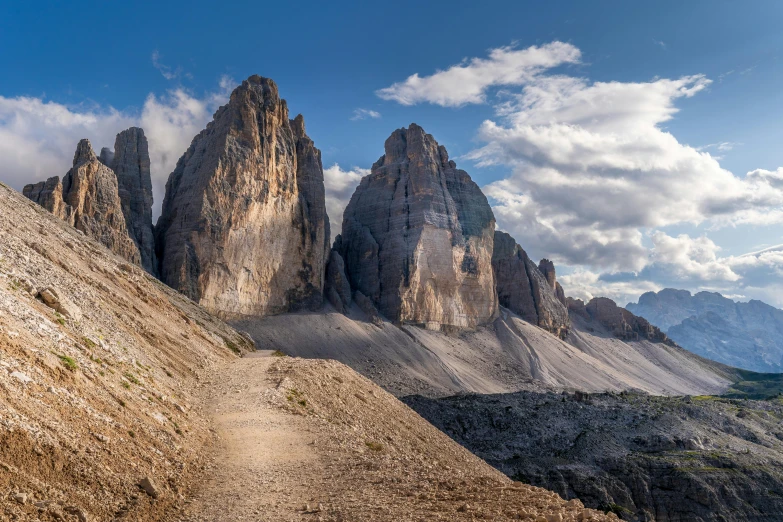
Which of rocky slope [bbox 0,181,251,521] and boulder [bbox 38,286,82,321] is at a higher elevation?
boulder [bbox 38,286,82,321]

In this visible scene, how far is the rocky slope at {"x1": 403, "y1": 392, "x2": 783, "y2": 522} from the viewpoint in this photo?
5844 centimetres

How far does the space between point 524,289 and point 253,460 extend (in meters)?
155

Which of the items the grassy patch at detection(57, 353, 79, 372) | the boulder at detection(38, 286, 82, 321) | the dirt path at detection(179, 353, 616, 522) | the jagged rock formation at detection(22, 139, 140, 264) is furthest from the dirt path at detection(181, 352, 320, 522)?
the jagged rock formation at detection(22, 139, 140, 264)

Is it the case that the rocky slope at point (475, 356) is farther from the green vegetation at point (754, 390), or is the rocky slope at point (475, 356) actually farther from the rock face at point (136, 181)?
the rock face at point (136, 181)

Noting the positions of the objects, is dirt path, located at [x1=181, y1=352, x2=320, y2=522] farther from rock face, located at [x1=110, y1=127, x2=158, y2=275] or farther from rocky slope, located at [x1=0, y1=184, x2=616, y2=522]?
rock face, located at [x1=110, y1=127, x2=158, y2=275]

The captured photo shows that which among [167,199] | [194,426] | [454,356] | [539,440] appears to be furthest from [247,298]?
[194,426]

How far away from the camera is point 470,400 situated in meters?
74.5

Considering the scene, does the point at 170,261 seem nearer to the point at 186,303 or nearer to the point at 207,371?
the point at 186,303

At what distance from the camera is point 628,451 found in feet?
212

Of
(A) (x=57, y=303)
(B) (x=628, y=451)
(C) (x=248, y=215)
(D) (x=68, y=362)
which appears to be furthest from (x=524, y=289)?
(D) (x=68, y=362)

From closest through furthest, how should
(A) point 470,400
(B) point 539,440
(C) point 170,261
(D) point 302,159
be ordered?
(B) point 539,440
(A) point 470,400
(C) point 170,261
(D) point 302,159

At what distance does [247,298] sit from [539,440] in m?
59.6

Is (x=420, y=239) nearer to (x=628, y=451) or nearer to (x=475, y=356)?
(x=475, y=356)

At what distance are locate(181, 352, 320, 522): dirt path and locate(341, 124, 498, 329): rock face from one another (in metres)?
102
